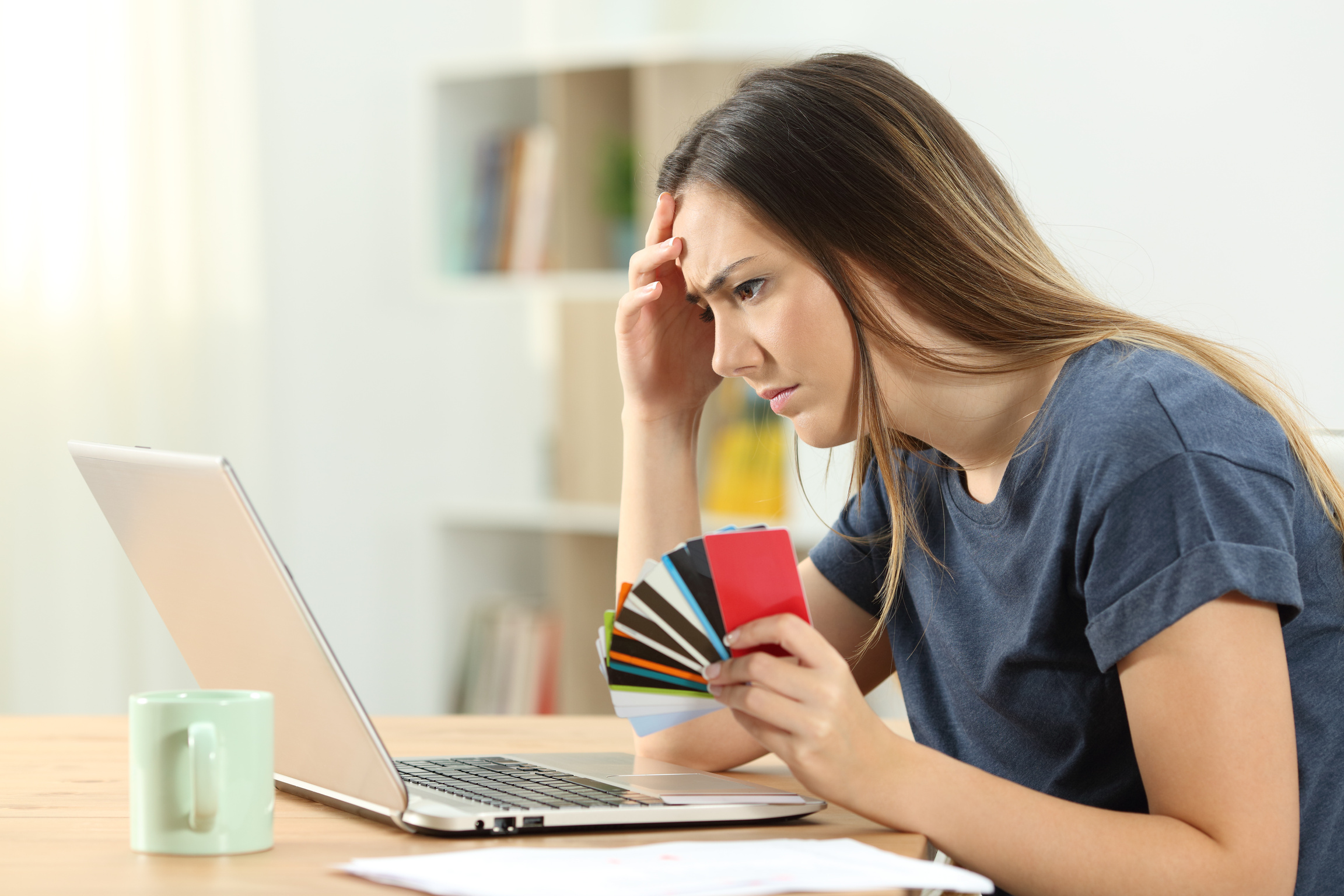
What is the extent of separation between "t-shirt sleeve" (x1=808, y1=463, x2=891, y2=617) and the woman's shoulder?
0.33 meters

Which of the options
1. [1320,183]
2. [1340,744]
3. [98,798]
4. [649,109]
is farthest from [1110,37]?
[98,798]

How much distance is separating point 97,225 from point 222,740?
2.14 meters

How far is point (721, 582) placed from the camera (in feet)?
2.63

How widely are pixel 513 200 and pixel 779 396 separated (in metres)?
1.91

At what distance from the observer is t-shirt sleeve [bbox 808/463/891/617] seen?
4.32ft

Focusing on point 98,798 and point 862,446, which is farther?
point 862,446

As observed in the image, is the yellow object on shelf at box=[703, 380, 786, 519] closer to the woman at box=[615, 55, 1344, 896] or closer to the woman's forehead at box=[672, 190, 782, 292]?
the woman at box=[615, 55, 1344, 896]

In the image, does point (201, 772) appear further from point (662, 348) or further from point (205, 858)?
point (662, 348)

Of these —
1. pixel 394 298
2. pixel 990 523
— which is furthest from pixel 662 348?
pixel 394 298

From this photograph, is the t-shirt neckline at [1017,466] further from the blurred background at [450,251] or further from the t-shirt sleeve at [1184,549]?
the blurred background at [450,251]

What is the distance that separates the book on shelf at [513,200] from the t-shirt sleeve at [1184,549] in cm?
215

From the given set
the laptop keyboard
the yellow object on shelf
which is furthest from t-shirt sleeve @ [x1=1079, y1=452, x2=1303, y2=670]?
the yellow object on shelf

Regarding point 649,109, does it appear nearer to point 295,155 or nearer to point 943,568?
point 295,155

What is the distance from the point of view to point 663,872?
0.69 m
